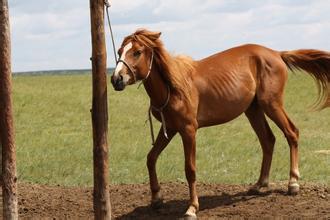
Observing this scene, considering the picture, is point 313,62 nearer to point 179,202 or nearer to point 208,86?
point 208,86

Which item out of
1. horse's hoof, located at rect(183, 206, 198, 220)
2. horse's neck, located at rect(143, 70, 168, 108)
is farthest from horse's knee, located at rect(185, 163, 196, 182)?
horse's neck, located at rect(143, 70, 168, 108)

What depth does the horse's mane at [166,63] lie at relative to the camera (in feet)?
28.1

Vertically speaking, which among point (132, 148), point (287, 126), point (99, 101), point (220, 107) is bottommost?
point (132, 148)

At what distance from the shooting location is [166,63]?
8781 millimetres

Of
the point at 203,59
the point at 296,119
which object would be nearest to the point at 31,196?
the point at 203,59

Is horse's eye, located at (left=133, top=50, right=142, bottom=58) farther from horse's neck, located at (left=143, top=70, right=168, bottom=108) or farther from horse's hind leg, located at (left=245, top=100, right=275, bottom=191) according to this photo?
horse's hind leg, located at (left=245, top=100, right=275, bottom=191)

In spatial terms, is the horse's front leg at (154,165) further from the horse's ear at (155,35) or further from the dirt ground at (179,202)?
the horse's ear at (155,35)

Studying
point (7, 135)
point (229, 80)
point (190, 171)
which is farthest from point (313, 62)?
point (7, 135)

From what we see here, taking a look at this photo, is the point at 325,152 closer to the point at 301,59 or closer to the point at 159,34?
the point at 301,59

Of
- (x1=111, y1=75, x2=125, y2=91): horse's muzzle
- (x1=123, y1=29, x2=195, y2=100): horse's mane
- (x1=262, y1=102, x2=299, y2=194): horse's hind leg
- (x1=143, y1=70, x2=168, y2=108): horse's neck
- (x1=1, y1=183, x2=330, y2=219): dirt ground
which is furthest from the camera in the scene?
(x1=262, y1=102, x2=299, y2=194): horse's hind leg

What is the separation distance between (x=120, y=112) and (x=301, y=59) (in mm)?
17056

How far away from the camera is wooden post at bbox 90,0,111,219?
712 centimetres

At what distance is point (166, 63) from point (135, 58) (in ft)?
1.77

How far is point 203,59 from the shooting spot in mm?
9906
